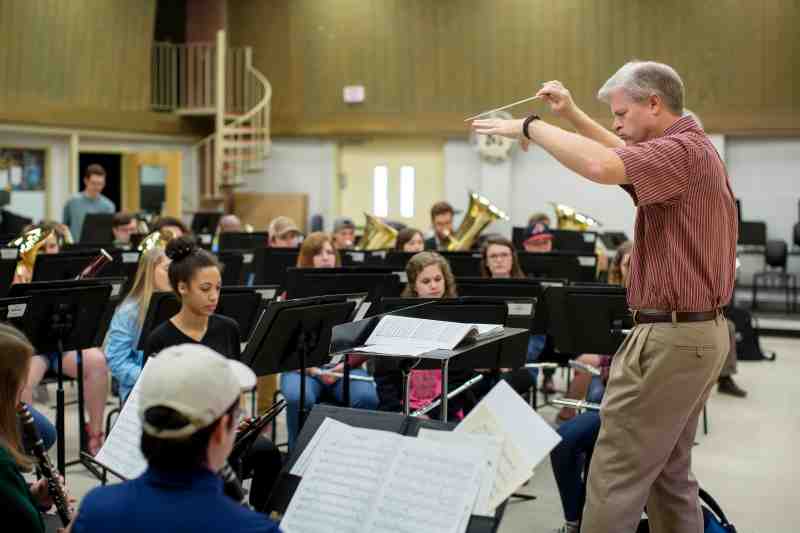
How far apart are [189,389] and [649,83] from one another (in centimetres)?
187

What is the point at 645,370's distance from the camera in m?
3.23

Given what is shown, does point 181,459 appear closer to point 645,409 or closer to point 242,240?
point 645,409

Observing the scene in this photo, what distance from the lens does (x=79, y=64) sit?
14.9 m

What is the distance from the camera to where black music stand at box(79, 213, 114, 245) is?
9.94 meters

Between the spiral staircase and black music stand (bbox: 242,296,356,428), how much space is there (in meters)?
11.2

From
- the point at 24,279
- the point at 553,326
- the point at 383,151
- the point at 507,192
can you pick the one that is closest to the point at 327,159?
the point at 383,151

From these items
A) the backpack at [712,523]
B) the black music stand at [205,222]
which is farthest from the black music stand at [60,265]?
the black music stand at [205,222]

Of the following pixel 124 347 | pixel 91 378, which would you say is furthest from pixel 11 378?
pixel 91 378

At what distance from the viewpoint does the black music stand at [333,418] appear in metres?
2.51

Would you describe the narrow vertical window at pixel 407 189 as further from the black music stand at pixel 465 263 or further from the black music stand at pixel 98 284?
the black music stand at pixel 98 284

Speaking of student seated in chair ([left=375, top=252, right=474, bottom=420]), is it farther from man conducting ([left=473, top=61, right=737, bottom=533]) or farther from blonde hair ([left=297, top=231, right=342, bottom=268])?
man conducting ([left=473, top=61, right=737, bottom=533])

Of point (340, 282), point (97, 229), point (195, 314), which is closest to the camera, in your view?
point (195, 314)

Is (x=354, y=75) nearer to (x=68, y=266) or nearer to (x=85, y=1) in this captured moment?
(x=85, y=1)

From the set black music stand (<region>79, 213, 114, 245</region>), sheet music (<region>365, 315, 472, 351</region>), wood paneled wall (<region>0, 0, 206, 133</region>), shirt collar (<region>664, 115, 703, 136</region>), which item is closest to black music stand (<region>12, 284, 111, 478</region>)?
sheet music (<region>365, 315, 472, 351</region>)
